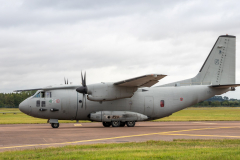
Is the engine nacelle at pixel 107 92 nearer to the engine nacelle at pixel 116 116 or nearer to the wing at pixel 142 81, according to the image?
the wing at pixel 142 81

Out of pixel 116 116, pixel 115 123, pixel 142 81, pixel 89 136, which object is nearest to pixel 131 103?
pixel 116 116

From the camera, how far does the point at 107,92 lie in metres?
27.1

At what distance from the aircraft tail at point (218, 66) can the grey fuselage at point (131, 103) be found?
1221mm

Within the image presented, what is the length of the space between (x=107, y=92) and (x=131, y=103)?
3741mm

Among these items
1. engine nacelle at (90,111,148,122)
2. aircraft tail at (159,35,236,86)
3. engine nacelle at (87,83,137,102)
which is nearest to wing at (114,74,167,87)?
engine nacelle at (87,83,137,102)

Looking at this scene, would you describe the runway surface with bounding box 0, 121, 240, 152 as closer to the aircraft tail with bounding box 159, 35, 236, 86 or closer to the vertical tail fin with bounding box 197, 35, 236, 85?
the aircraft tail with bounding box 159, 35, 236, 86

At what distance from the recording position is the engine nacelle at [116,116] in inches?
1117

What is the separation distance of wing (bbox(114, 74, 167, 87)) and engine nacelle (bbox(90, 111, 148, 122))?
3.53 m

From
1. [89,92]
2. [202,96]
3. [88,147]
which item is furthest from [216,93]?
[88,147]

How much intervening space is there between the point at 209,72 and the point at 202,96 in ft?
10.4

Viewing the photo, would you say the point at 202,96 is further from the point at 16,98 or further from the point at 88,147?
the point at 16,98

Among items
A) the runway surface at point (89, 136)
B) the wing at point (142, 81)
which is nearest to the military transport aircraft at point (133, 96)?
the wing at point (142, 81)

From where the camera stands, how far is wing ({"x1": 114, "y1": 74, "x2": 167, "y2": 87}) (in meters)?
25.1

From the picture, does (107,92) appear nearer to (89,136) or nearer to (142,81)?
(142,81)
